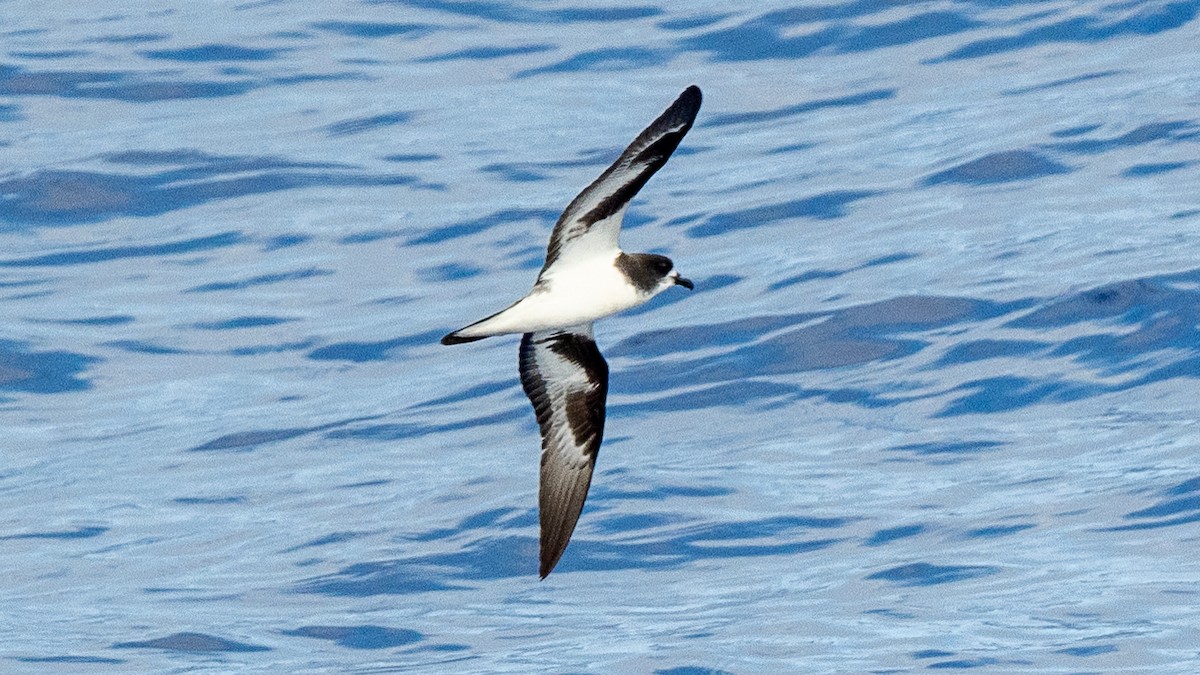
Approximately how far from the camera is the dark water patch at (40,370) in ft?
55.7

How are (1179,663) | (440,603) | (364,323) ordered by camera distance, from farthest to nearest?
(364,323) → (440,603) → (1179,663)

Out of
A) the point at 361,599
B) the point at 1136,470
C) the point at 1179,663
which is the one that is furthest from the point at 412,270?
the point at 1179,663

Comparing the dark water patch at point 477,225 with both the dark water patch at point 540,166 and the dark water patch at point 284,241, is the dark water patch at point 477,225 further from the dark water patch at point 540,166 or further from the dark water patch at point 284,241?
the dark water patch at point 540,166

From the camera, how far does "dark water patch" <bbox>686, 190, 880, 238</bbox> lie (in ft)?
58.9

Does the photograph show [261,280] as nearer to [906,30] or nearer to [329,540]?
[329,540]

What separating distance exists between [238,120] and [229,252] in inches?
106

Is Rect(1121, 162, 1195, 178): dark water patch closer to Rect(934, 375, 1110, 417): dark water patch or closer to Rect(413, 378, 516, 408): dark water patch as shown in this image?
Rect(934, 375, 1110, 417): dark water patch

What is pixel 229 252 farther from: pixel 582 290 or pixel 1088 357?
pixel 582 290

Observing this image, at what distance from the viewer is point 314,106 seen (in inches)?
829

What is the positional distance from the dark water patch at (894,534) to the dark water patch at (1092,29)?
360 inches

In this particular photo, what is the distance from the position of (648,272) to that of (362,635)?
4393 millimetres

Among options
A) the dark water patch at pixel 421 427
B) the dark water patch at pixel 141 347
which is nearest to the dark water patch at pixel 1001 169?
the dark water patch at pixel 421 427

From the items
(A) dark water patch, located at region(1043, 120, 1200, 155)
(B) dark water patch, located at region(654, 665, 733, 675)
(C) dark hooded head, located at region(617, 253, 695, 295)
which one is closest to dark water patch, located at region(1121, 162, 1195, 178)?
(A) dark water patch, located at region(1043, 120, 1200, 155)

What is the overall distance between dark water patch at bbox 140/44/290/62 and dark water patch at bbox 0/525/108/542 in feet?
26.8
